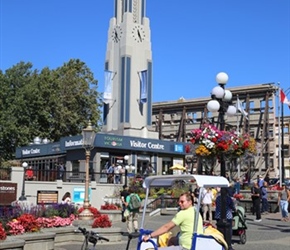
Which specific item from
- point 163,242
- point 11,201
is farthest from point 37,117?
point 163,242

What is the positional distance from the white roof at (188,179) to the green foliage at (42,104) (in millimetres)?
43020

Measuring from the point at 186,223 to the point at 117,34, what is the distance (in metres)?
43.3

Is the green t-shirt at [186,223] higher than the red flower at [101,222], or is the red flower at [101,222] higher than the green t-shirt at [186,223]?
the green t-shirt at [186,223]

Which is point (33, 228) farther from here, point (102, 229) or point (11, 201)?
point (11, 201)

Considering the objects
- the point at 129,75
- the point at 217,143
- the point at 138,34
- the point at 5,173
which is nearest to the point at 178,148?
the point at 129,75

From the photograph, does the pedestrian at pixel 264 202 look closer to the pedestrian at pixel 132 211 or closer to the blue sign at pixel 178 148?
the pedestrian at pixel 132 211

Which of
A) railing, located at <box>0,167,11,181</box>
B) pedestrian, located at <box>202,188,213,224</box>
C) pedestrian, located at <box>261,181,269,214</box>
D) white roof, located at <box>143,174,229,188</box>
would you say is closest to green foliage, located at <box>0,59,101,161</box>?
railing, located at <box>0,167,11,181</box>

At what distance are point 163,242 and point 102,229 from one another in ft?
22.1

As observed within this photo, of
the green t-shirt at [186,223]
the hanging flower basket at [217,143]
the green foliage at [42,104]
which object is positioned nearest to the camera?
the green t-shirt at [186,223]

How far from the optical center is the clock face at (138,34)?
49062mm

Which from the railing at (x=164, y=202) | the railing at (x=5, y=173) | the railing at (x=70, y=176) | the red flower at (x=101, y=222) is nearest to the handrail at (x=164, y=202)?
the railing at (x=164, y=202)

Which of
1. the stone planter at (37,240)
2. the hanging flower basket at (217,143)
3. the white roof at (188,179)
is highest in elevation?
the hanging flower basket at (217,143)

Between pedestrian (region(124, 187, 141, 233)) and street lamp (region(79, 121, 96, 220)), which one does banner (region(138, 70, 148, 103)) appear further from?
street lamp (region(79, 121, 96, 220))

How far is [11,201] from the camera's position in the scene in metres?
20.6
